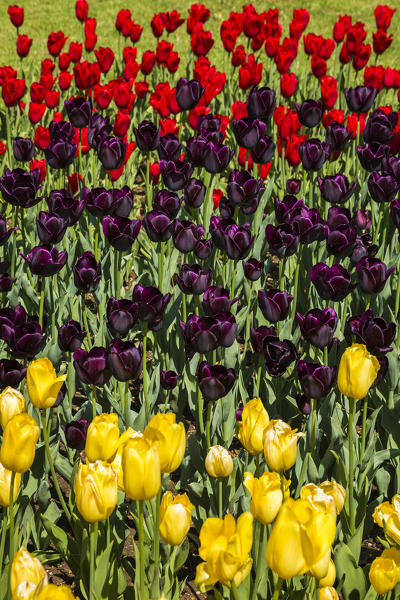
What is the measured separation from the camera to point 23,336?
2.48 m

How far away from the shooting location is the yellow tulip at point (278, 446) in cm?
186

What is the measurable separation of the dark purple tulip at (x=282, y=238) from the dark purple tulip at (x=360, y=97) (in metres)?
A: 1.48

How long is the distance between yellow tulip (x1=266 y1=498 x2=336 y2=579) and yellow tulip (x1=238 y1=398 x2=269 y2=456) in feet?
1.44

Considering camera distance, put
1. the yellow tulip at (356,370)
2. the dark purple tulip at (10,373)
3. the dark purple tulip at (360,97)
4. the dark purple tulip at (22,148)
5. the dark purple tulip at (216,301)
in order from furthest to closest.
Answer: the dark purple tulip at (360,97), the dark purple tulip at (22,148), the dark purple tulip at (216,301), the dark purple tulip at (10,373), the yellow tulip at (356,370)

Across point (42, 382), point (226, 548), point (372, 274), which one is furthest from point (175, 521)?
point (372, 274)

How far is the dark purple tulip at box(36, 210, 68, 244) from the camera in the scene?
9.95 ft

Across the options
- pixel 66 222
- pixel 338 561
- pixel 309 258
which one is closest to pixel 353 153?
pixel 309 258

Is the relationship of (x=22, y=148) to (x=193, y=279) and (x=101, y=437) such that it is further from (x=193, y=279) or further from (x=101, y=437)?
(x=101, y=437)

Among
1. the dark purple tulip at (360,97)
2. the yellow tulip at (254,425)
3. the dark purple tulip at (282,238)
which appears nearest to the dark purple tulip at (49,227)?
the dark purple tulip at (282,238)

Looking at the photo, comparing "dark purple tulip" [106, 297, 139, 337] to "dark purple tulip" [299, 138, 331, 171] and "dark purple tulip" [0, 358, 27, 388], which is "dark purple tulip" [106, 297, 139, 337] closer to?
"dark purple tulip" [0, 358, 27, 388]

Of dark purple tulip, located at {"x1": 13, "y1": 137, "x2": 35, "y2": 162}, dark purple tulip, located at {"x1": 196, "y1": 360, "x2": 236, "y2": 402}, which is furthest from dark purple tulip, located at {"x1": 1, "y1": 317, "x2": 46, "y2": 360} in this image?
dark purple tulip, located at {"x1": 13, "y1": 137, "x2": 35, "y2": 162}

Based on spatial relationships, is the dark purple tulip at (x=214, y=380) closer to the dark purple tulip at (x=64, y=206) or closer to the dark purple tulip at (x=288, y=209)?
the dark purple tulip at (x=288, y=209)

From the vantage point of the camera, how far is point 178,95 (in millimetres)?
4145

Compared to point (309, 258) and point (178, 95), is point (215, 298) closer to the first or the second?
point (309, 258)
